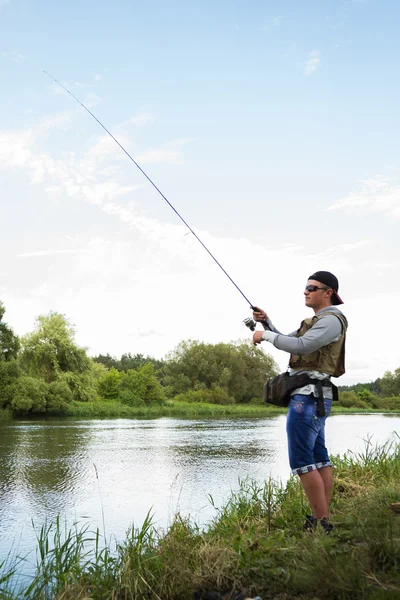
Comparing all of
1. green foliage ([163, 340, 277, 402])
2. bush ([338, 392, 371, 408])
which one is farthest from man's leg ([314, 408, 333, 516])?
bush ([338, 392, 371, 408])

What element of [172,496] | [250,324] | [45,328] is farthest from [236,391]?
[250,324]

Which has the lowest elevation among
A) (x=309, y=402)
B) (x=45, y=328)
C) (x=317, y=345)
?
(x=309, y=402)

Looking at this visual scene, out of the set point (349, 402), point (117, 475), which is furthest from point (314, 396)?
point (349, 402)

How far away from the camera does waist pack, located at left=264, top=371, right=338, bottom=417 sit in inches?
132

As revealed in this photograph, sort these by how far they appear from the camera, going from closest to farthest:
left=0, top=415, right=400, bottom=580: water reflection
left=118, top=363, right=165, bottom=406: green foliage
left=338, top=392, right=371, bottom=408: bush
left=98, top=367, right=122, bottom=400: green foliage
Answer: left=0, top=415, right=400, bottom=580: water reflection → left=118, top=363, right=165, bottom=406: green foliage → left=98, top=367, right=122, bottom=400: green foliage → left=338, top=392, right=371, bottom=408: bush

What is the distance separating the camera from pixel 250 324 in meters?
3.98

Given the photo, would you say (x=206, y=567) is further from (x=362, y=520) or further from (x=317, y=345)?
(x=317, y=345)

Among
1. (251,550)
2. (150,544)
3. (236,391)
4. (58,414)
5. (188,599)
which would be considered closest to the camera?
(188,599)

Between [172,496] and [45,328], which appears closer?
[172,496]

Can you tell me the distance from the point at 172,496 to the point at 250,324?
460 centimetres

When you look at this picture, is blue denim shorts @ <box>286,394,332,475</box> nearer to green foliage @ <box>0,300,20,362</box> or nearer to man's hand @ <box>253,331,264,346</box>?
man's hand @ <box>253,331,264,346</box>

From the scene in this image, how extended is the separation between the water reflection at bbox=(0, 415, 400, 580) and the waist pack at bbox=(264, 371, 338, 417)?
4.57 feet

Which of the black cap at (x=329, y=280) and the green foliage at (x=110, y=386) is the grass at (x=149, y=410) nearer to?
the green foliage at (x=110, y=386)

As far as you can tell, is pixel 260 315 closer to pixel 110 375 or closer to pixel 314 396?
pixel 314 396
